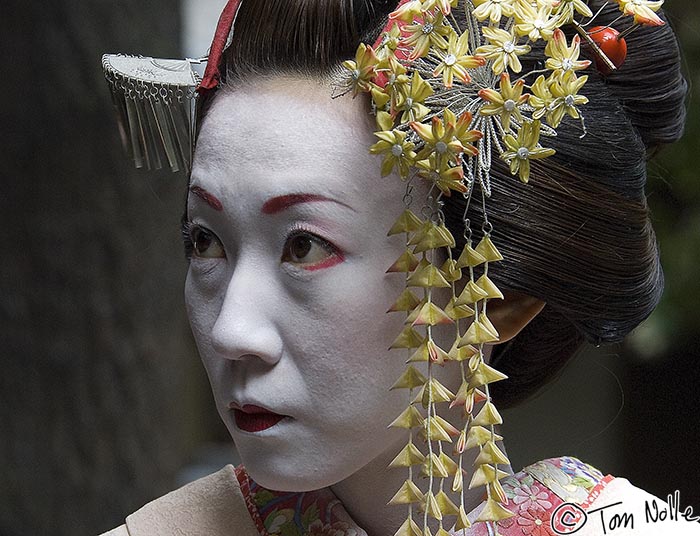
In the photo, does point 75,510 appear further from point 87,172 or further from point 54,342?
point 87,172

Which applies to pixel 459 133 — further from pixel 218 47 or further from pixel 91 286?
pixel 91 286

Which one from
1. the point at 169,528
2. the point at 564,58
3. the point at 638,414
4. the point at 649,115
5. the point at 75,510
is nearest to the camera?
the point at 564,58

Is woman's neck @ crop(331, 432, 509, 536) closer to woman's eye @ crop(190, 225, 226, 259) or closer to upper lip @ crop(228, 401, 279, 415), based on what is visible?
upper lip @ crop(228, 401, 279, 415)

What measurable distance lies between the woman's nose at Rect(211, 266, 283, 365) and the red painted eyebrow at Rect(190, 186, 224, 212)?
6cm

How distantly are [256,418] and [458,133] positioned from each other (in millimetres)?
316

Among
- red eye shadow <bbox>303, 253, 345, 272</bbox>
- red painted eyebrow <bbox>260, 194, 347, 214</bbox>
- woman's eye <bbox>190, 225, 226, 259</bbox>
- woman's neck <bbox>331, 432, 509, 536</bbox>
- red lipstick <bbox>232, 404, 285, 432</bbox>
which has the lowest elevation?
woman's neck <bbox>331, 432, 509, 536</bbox>

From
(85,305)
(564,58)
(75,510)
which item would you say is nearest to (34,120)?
(85,305)

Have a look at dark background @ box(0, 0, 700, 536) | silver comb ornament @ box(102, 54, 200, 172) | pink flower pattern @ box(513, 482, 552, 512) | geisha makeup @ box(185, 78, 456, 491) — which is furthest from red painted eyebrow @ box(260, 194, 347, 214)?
dark background @ box(0, 0, 700, 536)

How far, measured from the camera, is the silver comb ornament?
1.12 meters

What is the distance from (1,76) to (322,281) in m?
1.12

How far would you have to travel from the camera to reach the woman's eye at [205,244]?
0.97 m

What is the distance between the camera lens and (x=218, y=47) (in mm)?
1004

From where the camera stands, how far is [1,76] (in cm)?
180

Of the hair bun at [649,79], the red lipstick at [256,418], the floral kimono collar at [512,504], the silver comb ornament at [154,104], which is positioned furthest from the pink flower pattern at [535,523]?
the silver comb ornament at [154,104]
